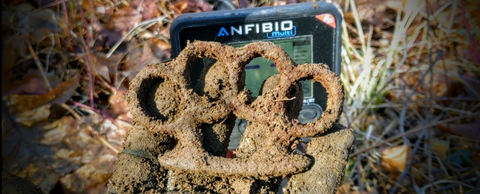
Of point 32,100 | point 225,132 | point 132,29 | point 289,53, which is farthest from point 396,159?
point 32,100

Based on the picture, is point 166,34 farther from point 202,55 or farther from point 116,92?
point 202,55

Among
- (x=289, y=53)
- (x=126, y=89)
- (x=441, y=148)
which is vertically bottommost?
(x=441, y=148)

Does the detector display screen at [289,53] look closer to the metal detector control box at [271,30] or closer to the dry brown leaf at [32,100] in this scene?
the metal detector control box at [271,30]

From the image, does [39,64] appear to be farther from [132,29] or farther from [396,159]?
[396,159]

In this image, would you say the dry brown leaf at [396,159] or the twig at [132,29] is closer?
the dry brown leaf at [396,159]

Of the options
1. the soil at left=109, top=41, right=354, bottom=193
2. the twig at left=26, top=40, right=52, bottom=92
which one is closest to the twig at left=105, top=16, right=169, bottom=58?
the twig at left=26, top=40, right=52, bottom=92

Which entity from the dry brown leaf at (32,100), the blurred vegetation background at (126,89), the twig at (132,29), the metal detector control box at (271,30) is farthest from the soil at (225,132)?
the twig at (132,29)
